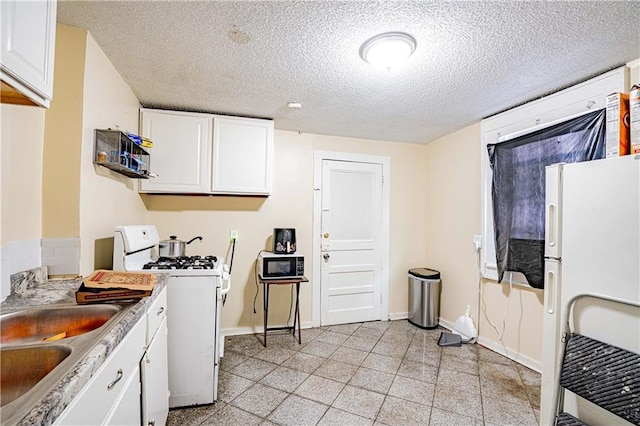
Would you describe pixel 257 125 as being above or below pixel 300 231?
above

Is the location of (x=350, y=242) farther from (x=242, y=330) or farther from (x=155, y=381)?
(x=155, y=381)

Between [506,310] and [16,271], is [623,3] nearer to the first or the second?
[506,310]

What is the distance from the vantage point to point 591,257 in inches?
60.7

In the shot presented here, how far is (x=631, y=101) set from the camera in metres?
1.62

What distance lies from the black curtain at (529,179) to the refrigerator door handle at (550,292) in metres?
0.79

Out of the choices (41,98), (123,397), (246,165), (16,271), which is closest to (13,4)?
(41,98)

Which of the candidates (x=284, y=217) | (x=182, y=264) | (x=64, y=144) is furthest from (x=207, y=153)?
(x=64, y=144)

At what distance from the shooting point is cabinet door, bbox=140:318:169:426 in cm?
139

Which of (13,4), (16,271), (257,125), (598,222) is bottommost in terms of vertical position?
(16,271)

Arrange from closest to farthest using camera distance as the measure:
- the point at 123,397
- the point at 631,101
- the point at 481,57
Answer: the point at 123,397
the point at 631,101
the point at 481,57

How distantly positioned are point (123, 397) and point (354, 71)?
2223 mm

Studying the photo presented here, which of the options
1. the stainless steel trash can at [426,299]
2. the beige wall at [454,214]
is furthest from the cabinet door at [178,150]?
the beige wall at [454,214]

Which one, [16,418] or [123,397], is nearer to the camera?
[16,418]

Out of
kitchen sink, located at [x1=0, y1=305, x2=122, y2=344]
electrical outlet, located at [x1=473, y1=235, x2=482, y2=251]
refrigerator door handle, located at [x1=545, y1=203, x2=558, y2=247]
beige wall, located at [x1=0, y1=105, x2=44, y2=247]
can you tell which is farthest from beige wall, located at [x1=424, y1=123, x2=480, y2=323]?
beige wall, located at [x1=0, y1=105, x2=44, y2=247]
